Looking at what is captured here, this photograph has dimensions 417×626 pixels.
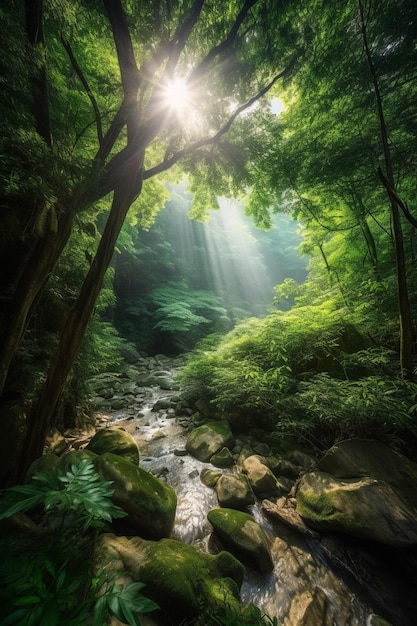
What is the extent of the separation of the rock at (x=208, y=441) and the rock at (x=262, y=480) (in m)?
0.68

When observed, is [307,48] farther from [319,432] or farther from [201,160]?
[319,432]

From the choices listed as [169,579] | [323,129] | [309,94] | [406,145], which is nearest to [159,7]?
[309,94]

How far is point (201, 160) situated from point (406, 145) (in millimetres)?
3483

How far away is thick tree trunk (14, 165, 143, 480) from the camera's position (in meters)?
2.43

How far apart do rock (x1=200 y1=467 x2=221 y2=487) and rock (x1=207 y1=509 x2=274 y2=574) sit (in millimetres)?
665

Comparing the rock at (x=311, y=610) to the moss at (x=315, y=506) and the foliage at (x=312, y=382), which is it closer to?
the moss at (x=315, y=506)

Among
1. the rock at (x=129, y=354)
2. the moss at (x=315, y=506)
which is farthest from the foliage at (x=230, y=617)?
the rock at (x=129, y=354)

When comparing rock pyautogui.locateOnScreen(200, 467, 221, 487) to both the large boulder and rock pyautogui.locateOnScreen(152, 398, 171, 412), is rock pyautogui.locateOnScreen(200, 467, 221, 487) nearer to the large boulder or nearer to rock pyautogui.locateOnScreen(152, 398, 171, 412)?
the large boulder

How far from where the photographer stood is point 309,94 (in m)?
3.78

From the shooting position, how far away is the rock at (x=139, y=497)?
2.15 m

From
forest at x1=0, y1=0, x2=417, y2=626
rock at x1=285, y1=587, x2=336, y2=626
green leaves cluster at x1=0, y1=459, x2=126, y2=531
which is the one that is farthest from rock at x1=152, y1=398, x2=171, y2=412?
green leaves cluster at x1=0, y1=459, x2=126, y2=531

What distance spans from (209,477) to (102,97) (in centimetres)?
605

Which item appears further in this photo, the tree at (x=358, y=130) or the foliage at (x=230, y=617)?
the tree at (x=358, y=130)

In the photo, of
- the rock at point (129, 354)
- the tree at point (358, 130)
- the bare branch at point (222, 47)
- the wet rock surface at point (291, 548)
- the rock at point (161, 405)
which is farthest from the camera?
the rock at point (129, 354)
